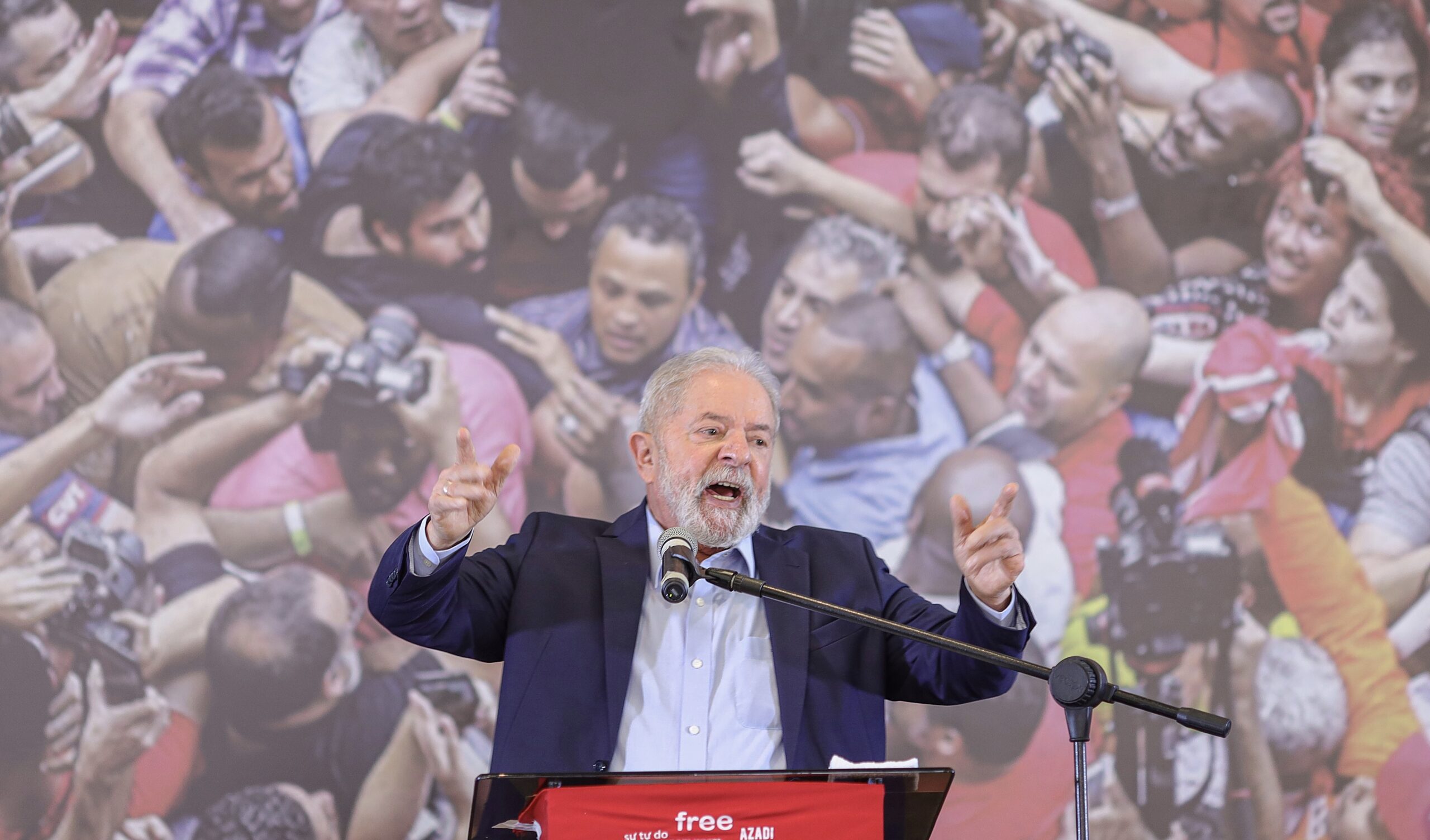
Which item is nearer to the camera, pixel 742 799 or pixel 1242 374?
pixel 742 799

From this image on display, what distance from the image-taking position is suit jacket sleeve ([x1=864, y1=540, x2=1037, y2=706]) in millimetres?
2344

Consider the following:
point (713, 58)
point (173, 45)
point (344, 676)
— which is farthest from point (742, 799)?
point (173, 45)

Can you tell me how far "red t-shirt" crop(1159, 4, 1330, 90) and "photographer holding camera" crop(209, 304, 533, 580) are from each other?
275 centimetres

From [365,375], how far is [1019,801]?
2567 mm

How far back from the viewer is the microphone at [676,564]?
2.13 m

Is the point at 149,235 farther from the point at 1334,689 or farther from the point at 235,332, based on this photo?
the point at 1334,689

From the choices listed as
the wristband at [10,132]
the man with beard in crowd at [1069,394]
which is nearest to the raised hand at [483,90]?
the wristband at [10,132]

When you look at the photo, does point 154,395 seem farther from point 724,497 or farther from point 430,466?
point 724,497

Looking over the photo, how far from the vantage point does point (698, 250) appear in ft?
14.6

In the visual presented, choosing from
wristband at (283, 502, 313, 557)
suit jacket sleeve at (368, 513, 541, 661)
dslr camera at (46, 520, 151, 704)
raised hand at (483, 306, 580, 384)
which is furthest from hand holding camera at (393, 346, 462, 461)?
suit jacket sleeve at (368, 513, 541, 661)

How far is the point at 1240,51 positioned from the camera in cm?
477

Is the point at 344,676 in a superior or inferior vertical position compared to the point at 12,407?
inferior

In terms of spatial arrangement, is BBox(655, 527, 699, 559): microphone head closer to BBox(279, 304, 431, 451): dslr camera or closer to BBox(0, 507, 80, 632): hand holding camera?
BBox(279, 304, 431, 451): dslr camera

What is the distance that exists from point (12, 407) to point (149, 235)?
2.26 ft
